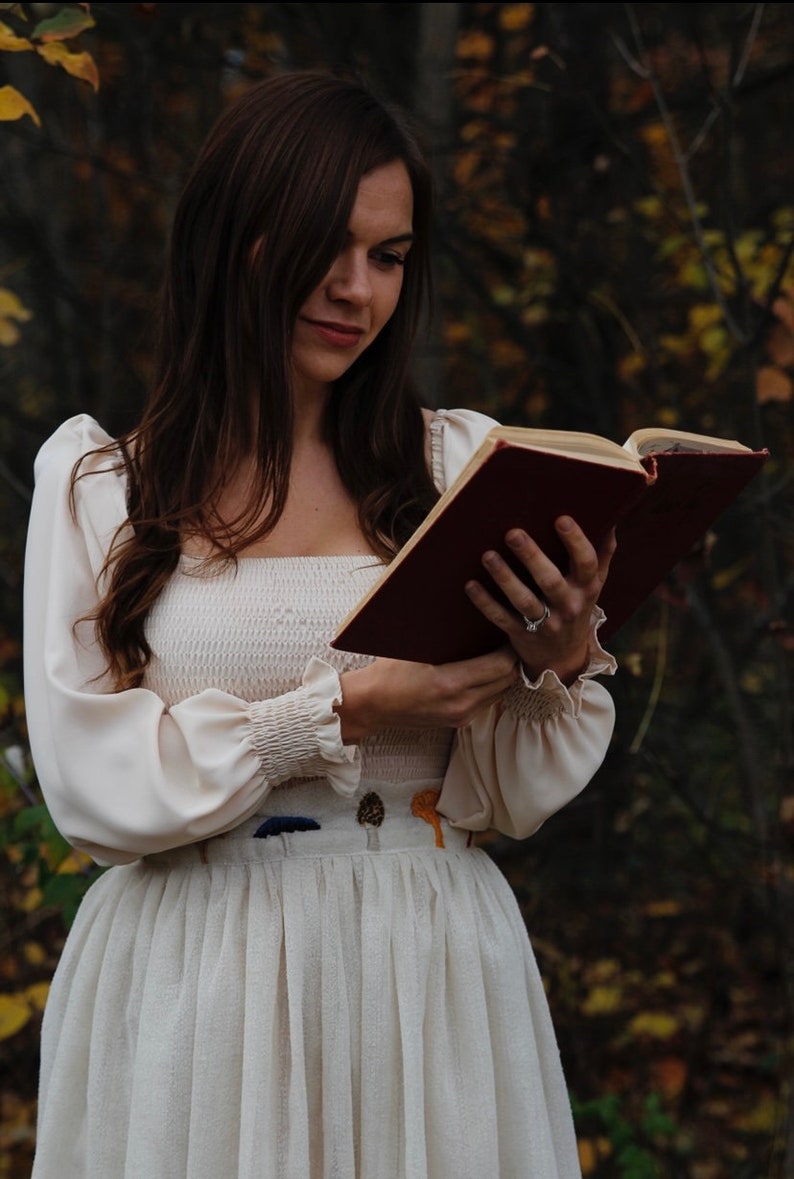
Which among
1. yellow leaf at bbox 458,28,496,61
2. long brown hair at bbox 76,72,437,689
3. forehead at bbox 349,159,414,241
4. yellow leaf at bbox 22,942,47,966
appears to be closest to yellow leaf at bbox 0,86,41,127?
long brown hair at bbox 76,72,437,689

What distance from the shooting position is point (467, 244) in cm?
436

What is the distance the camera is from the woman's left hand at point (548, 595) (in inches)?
61.5

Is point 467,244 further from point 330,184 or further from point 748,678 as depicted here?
point 330,184

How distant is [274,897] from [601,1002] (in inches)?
99.3

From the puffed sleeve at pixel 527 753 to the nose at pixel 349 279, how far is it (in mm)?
559

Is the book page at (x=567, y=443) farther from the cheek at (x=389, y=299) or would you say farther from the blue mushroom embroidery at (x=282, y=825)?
the blue mushroom embroidery at (x=282, y=825)

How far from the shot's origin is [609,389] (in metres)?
4.03

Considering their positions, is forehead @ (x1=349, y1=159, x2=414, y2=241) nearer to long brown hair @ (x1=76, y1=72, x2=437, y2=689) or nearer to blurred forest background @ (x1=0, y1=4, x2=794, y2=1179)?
long brown hair @ (x1=76, y1=72, x2=437, y2=689)

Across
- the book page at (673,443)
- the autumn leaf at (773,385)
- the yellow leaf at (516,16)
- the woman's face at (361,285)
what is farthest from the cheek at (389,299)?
the yellow leaf at (516,16)

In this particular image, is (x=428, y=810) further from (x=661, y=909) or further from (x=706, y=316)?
(x=661, y=909)

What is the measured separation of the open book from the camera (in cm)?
146

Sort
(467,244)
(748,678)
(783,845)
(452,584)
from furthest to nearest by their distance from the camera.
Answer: (748,678) < (467,244) < (783,845) < (452,584)

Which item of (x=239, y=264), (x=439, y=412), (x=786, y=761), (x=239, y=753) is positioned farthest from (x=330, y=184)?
(x=786, y=761)

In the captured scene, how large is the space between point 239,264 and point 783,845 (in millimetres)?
2260
